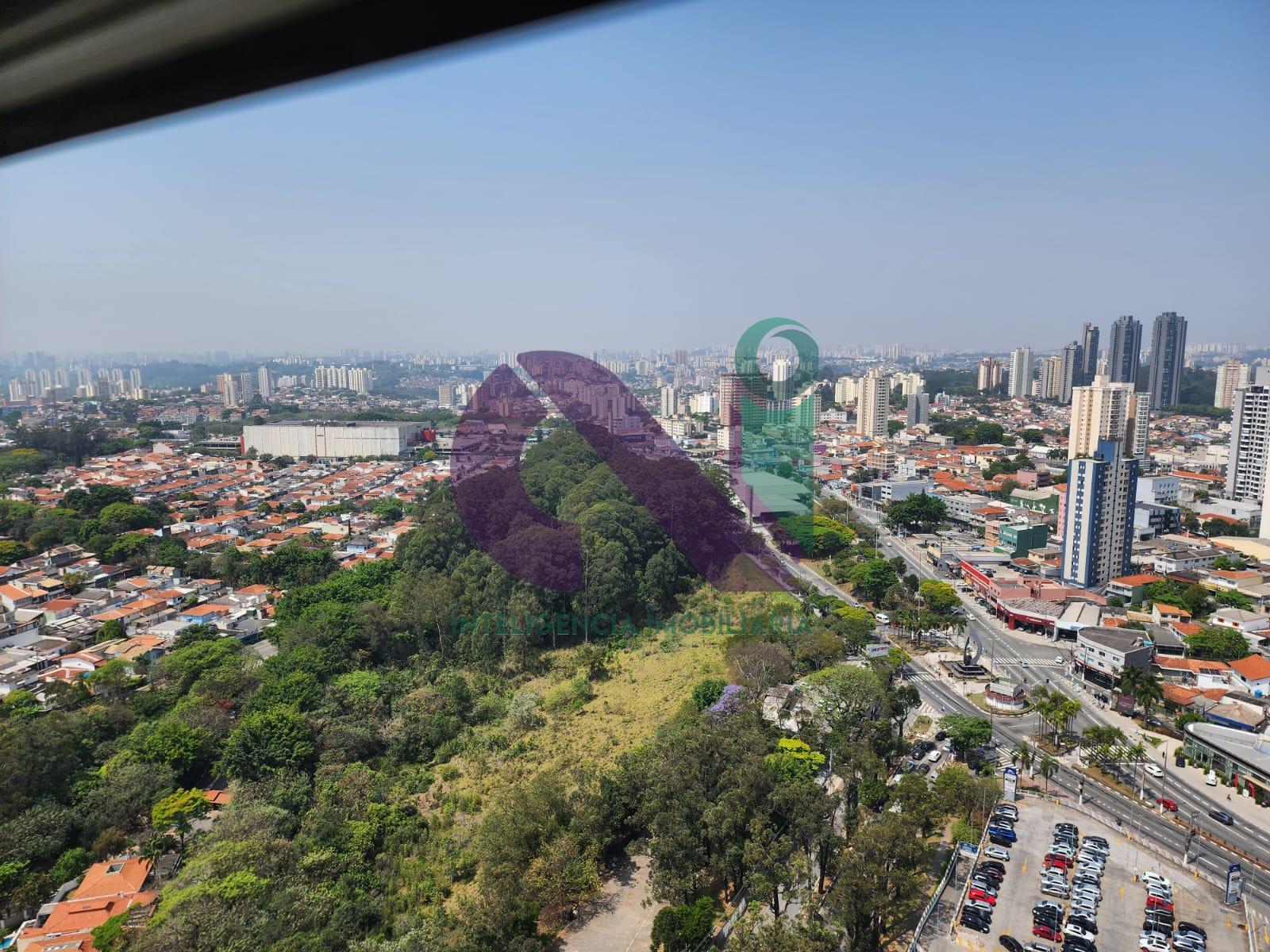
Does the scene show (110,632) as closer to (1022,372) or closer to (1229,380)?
(1229,380)

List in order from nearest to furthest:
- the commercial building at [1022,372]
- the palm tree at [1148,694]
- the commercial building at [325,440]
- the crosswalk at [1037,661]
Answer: the palm tree at [1148,694], the crosswalk at [1037,661], the commercial building at [325,440], the commercial building at [1022,372]

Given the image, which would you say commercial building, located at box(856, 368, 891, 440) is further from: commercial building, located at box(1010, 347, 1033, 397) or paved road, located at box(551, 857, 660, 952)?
paved road, located at box(551, 857, 660, 952)

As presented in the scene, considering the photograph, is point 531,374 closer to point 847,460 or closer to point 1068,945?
point 847,460

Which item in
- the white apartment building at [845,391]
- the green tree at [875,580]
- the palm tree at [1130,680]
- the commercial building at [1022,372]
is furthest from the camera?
the commercial building at [1022,372]

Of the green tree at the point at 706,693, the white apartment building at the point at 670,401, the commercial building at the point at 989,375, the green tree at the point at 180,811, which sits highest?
the commercial building at the point at 989,375

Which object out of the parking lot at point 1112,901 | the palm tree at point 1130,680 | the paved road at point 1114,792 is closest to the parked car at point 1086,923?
the parking lot at point 1112,901

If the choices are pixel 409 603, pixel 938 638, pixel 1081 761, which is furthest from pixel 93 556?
pixel 1081 761

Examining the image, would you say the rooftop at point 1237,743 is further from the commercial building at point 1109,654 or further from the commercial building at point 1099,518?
the commercial building at point 1099,518
